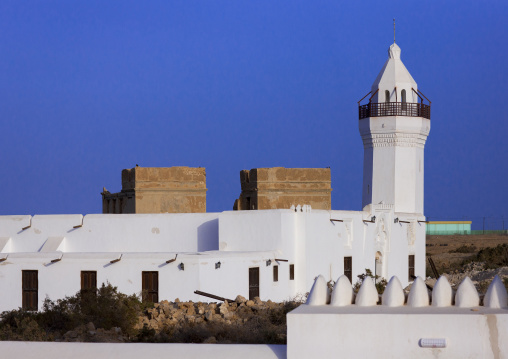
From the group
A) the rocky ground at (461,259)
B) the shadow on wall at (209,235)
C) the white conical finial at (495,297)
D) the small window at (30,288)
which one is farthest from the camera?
the rocky ground at (461,259)

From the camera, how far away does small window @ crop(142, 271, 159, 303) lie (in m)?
22.4

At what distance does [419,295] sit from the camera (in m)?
8.51

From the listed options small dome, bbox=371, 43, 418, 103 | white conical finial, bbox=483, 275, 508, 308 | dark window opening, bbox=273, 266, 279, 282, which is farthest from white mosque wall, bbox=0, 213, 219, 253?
white conical finial, bbox=483, 275, 508, 308

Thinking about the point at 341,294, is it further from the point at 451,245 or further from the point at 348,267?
the point at 451,245

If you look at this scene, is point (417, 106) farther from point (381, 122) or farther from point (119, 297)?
point (119, 297)

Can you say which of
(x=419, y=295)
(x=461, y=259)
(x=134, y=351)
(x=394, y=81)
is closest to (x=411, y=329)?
(x=419, y=295)

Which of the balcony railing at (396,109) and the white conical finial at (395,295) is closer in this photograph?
the white conical finial at (395,295)

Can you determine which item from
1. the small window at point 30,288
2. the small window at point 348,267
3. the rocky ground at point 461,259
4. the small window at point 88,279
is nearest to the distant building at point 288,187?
the small window at point 348,267

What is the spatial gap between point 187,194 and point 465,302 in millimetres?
27058

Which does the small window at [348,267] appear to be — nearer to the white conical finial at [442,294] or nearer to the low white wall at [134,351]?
the white conical finial at [442,294]

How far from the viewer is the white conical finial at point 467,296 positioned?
8.42 m

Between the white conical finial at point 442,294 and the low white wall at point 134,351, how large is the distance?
5.24 feet

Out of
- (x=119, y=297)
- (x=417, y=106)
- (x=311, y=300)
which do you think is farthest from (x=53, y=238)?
(x=311, y=300)

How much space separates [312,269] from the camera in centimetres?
2695
